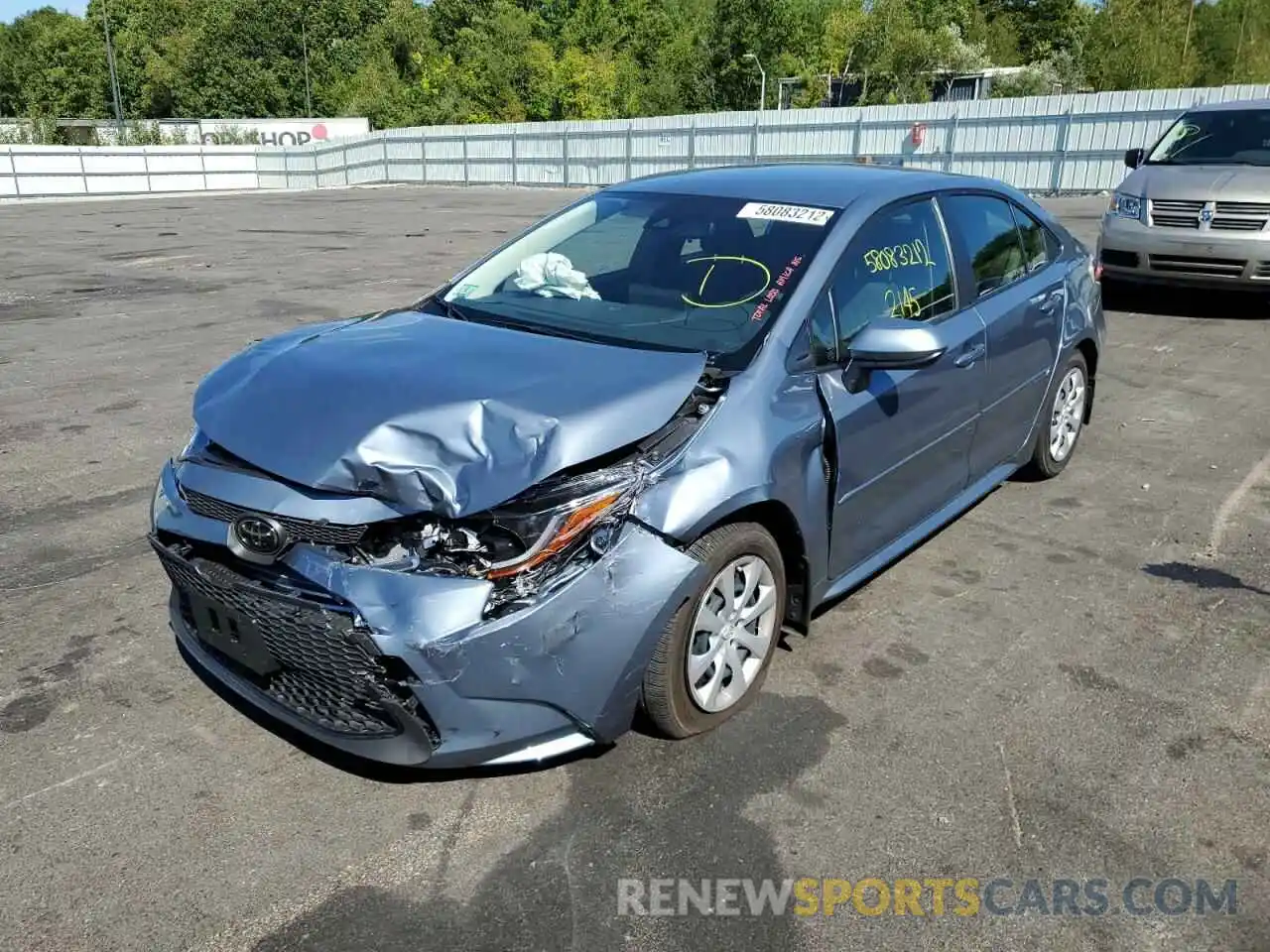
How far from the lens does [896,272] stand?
3.88 m

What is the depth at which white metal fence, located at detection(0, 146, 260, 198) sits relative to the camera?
32688 millimetres

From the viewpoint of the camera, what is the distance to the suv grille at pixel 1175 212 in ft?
30.0

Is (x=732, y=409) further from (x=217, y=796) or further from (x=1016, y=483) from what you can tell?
(x=1016, y=483)

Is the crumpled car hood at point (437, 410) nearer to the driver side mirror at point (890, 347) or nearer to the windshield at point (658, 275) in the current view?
the windshield at point (658, 275)

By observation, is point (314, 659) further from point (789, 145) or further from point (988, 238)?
point (789, 145)

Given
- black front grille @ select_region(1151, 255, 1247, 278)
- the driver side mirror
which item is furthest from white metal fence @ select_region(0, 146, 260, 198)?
the driver side mirror

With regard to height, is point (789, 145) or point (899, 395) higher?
point (789, 145)

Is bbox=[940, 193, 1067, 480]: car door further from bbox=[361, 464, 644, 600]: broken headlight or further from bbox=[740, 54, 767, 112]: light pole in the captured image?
bbox=[740, 54, 767, 112]: light pole

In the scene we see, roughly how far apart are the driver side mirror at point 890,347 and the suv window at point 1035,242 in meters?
1.82

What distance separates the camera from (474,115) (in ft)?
213

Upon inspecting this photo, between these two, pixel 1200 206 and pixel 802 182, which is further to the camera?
pixel 1200 206

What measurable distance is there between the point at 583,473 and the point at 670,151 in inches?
1252

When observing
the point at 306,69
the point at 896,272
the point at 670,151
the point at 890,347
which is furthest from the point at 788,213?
the point at 306,69

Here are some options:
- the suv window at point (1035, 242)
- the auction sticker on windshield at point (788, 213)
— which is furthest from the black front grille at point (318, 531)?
the suv window at point (1035, 242)
